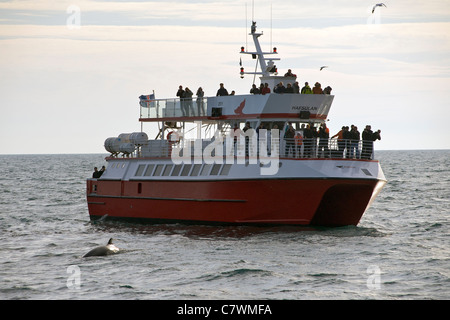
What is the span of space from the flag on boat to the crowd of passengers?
9073mm

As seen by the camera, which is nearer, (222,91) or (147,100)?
(222,91)

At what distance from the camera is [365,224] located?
4016 cm

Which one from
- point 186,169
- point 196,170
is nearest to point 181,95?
point 186,169

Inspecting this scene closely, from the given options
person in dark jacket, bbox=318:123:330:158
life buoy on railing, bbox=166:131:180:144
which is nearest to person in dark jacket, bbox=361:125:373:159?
person in dark jacket, bbox=318:123:330:158

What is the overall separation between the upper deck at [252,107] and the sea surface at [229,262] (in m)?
5.49

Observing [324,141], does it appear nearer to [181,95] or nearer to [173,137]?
[181,95]

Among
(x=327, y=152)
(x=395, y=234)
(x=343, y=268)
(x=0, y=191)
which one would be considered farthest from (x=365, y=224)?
(x=0, y=191)

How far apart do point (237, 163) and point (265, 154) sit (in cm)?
130

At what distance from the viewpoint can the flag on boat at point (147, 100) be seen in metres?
42.3

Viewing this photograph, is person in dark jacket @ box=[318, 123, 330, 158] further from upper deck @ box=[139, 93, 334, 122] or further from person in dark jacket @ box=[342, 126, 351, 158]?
upper deck @ box=[139, 93, 334, 122]

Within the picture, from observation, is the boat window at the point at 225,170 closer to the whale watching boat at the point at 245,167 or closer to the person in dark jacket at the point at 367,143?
the whale watching boat at the point at 245,167

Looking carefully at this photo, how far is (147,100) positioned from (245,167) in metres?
10.0

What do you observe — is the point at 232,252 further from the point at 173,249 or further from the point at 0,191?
the point at 0,191

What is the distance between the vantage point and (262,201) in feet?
112
